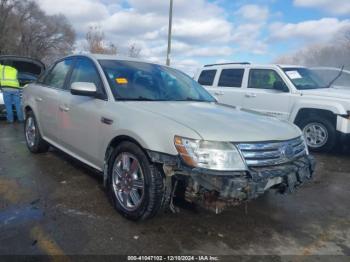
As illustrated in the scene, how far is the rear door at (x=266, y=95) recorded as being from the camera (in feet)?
24.2

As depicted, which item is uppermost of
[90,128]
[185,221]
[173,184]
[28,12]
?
[28,12]

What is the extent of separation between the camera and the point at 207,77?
29.3 ft

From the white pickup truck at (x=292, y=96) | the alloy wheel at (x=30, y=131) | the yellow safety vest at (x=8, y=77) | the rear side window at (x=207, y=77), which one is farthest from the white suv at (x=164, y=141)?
the yellow safety vest at (x=8, y=77)

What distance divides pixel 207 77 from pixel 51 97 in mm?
4800

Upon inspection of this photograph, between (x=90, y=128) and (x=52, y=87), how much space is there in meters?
1.59

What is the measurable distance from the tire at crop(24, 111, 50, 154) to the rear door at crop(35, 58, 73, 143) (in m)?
0.24

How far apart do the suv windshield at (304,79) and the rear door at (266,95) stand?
9.5 inches

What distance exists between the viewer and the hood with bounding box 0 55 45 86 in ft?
34.5

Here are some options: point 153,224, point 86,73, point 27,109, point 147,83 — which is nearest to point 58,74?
point 86,73

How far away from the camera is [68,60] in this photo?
505cm

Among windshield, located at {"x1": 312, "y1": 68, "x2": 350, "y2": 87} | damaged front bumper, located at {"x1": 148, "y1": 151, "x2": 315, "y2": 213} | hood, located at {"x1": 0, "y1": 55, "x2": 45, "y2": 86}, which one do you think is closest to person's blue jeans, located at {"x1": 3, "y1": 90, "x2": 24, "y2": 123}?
hood, located at {"x1": 0, "y1": 55, "x2": 45, "y2": 86}

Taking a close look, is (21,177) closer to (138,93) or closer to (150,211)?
(138,93)

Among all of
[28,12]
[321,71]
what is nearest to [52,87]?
[321,71]

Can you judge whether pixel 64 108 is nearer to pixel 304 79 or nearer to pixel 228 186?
pixel 228 186
